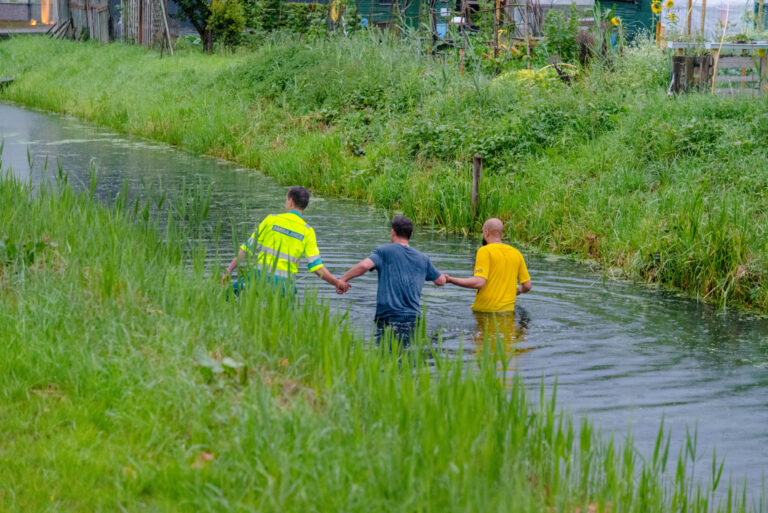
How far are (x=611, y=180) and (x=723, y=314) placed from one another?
13.8 feet

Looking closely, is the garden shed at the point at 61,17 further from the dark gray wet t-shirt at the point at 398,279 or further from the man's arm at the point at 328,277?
the dark gray wet t-shirt at the point at 398,279

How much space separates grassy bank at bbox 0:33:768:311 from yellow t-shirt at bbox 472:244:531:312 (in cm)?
281

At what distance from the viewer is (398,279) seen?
895 centimetres

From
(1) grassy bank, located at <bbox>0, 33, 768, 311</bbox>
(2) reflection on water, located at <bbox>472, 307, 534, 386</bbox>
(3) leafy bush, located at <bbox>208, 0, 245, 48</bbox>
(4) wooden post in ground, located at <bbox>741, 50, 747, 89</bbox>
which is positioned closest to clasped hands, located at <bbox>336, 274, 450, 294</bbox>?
(2) reflection on water, located at <bbox>472, 307, 534, 386</bbox>

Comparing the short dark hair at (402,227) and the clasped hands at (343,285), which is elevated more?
the short dark hair at (402,227)

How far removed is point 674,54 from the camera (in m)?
18.6

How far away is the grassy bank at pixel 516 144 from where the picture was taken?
478 inches

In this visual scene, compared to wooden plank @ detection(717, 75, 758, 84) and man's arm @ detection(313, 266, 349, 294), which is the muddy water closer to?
man's arm @ detection(313, 266, 349, 294)

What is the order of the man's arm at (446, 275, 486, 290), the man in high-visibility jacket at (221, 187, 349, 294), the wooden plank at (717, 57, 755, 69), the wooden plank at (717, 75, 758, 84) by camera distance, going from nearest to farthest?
the man in high-visibility jacket at (221, 187, 349, 294) → the man's arm at (446, 275, 486, 290) → the wooden plank at (717, 75, 758, 84) → the wooden plank at (717, 57, 755, 69)

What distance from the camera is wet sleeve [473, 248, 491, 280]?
9586 millimetres

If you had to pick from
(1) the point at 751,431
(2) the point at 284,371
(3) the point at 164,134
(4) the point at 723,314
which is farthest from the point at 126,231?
(3) the point at 164,134

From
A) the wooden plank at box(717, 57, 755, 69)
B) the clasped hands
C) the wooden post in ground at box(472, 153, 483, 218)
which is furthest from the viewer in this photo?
the wooden plank at box(717, 57, 755, 69)

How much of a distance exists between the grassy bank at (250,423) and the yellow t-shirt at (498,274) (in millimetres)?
2874

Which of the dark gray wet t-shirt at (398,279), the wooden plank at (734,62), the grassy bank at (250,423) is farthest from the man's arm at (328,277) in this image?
the wooden plank at (734,62)
